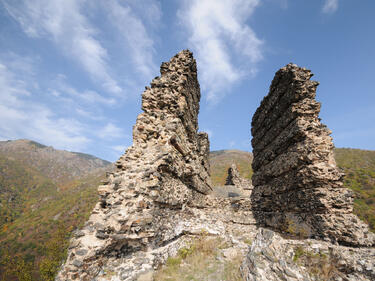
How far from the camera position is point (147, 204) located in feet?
14.2

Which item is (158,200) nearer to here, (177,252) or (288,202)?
(177,252)

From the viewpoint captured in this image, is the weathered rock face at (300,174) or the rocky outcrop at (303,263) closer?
the rocky outcrop at (303,263)

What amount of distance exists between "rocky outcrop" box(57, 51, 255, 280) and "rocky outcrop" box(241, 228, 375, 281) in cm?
221

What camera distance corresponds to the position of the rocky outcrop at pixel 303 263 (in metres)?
2.63

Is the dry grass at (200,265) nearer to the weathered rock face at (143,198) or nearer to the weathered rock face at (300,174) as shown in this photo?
the weathered rock face at (143,198)

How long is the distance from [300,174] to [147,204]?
6152 mm

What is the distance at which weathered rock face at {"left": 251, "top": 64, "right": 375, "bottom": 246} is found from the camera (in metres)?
5.23

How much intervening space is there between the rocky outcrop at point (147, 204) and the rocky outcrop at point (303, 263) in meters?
2.21

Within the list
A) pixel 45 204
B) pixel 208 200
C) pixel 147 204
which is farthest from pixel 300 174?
pixel 45 204

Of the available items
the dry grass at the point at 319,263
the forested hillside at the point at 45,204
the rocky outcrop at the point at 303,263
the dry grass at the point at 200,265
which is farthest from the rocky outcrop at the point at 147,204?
the forested hillside at the point at 45,204

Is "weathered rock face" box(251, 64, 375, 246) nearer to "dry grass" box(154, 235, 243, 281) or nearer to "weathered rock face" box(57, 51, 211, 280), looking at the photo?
"dry grass" box(154, 235, 243, 281)

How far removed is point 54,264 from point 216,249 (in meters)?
22.3

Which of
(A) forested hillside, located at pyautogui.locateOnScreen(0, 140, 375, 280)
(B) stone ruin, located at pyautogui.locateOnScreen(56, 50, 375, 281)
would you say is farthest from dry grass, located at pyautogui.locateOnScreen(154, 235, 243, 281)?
(A) forested hillside, located at pyautogui.locateOnScreen(0, 140, 375, 280)

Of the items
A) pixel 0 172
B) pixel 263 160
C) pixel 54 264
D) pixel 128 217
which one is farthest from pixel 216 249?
pixel 0 172
